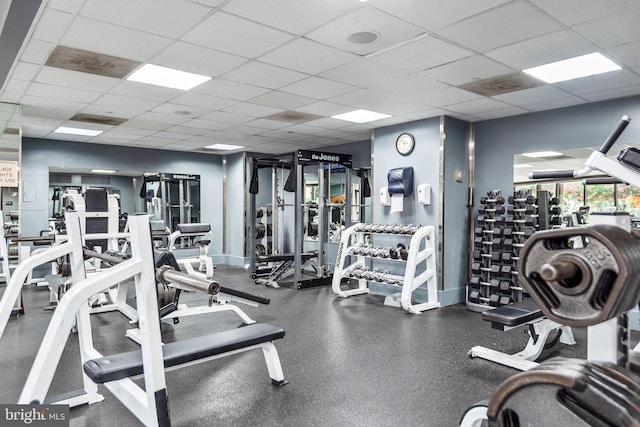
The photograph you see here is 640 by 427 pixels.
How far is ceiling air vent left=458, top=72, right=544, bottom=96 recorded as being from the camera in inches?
149

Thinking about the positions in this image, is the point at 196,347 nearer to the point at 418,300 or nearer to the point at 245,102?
the point at 245,102

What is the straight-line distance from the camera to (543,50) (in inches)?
123

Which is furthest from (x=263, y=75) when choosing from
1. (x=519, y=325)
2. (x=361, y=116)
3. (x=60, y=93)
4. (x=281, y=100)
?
(x=519, y=325)

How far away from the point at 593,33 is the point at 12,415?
13.4 feet

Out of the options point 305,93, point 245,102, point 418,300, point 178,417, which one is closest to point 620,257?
point 178,417

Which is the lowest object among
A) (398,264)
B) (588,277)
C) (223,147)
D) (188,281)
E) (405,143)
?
(398,264)

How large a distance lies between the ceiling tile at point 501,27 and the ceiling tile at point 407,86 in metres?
0.83

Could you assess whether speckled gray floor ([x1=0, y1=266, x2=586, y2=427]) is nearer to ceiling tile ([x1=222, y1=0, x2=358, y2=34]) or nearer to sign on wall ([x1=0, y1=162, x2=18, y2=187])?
sign on wall ([x1=0, y1=162, x2=18, y2=187])

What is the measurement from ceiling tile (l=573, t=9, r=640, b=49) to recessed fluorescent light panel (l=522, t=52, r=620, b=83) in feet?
0.87

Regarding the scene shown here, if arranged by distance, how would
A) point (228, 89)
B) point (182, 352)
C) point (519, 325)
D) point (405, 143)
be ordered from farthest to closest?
point (405, 143) → point (228, 89) → point (519, 325) → point (182, 352)

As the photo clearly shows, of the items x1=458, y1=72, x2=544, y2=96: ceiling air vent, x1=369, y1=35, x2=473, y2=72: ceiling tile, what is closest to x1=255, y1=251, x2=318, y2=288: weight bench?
x1=458, y1=72, x2=544, y2=96: ceiling air vent

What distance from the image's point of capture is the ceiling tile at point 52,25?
2.59 metres

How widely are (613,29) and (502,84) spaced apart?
1.23m

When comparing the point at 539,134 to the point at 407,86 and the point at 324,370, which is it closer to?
the point at 407,86
